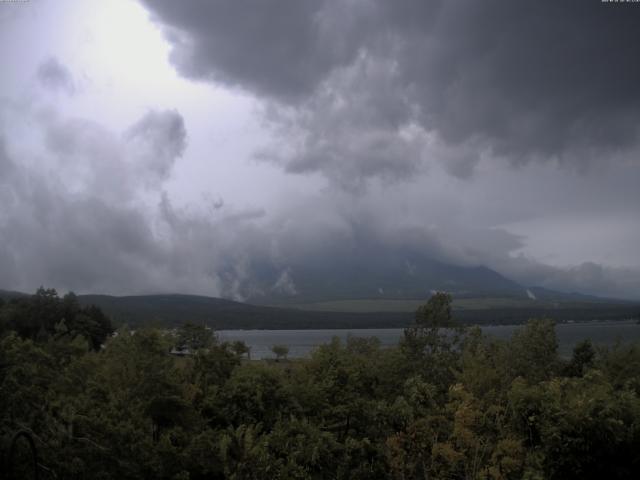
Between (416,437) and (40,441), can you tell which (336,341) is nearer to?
(416,437)

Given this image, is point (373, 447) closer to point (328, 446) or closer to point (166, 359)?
point (328, 446)

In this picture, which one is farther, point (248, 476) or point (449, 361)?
point (449, 361)

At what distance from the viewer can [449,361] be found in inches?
1029

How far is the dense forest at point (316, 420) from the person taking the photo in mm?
16188

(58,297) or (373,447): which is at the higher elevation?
(58,297)

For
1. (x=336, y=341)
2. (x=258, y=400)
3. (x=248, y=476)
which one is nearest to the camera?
(x=248, y=476)

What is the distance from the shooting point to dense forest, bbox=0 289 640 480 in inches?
A: 637

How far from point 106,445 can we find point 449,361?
14902mm

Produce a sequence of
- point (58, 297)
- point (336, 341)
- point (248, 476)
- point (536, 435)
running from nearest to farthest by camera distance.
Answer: point (248, 476)
point (536, 435)
point (336, 341)
point (58, 297)

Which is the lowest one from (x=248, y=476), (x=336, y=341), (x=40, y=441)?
(x=248, y=476)

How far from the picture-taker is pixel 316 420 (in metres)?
21.2

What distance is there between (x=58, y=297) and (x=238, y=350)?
57.8m

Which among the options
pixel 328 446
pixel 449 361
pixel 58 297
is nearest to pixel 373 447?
pixel 328 446

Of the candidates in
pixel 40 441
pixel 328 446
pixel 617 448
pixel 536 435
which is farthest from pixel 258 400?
pixel 617 448
